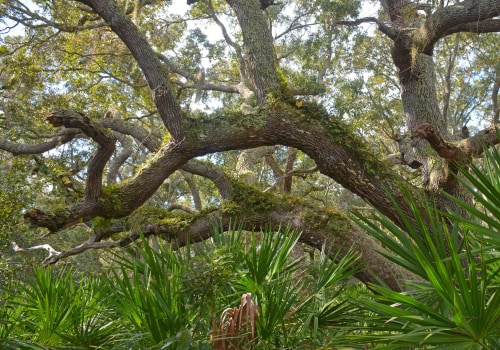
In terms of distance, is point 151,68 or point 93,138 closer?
point 93,138

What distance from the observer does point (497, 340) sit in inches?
63.4

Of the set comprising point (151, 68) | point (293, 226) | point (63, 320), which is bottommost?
point (63, 320)

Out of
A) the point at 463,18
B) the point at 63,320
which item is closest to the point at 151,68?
the point at 63,320

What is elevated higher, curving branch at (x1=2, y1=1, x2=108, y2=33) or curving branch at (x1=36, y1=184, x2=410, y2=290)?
curving branch at (x1=2, y1=1, x2=108, y2=33)

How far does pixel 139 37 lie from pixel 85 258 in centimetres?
1322

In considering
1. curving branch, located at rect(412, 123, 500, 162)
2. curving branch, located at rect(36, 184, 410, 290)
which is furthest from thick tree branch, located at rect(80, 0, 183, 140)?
curving branch, located at rect(412, 123, 500, 162)

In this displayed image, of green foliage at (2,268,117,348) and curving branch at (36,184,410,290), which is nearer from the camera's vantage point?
green foliage at (2,268,117,348)

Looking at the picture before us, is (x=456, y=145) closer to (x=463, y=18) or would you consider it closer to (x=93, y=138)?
(x=463, y=18)

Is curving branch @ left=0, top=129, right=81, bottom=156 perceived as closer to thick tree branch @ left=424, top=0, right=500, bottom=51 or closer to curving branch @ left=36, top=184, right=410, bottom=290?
curving branch @ left=36, top=184, right=410, bottom=290

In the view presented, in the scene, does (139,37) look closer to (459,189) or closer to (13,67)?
(13,67)

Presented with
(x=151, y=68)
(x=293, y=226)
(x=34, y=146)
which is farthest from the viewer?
(x=34, y=146)

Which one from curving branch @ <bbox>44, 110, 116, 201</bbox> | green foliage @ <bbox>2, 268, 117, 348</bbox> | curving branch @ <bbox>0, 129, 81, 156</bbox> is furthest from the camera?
curving branch @ <bbox>0, 129, 81, 156</bbox>

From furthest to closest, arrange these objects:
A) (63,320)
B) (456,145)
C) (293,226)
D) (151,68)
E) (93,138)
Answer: (293,226)
(151,68)
(456,145)
(93,138)
(63,320)

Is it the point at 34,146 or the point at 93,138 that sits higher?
the point at 34,146
